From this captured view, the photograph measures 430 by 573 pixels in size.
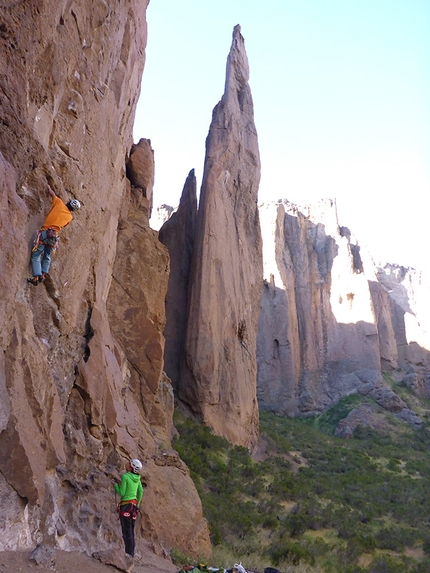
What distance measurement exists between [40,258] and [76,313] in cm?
227

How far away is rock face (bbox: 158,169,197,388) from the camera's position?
2245cm

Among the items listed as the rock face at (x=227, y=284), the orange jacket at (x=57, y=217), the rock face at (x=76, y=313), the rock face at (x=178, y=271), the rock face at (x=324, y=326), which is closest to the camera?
the rock face at (x=76, y=313)

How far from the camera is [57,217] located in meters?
7.74

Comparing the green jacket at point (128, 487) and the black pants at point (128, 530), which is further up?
the green jacket at point (128, 487)

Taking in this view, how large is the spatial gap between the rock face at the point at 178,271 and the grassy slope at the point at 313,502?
2.93 meters

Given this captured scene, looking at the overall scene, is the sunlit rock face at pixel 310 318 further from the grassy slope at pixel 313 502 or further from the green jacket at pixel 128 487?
the green jacket at pixel 128 487

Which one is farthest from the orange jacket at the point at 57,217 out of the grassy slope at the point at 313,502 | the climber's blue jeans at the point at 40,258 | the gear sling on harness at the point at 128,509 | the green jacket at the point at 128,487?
the grassy slope at the point at 313,502

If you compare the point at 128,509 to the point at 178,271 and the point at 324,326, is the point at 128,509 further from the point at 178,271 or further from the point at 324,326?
the point at 324,326

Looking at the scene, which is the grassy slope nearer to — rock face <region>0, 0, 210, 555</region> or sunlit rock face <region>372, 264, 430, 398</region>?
rock face <region>0, 0, 210, 555</region>

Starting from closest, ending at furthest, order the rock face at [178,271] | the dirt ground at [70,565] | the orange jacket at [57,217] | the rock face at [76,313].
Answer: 1. the dirt ground at [70,565]
2. the rock face at [76,313]
3. the orange jacket at [57,217]
4. the rock face at [178,271]

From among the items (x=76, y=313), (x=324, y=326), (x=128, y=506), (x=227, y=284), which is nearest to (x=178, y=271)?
(x=227, y=284)

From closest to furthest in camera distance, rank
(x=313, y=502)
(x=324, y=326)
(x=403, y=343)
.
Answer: (x=313, y=502)
(x=324, y=326)
(x=403, y=343)

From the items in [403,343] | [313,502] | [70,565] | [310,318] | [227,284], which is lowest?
[313,502]

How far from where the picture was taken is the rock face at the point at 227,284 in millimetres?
21594
